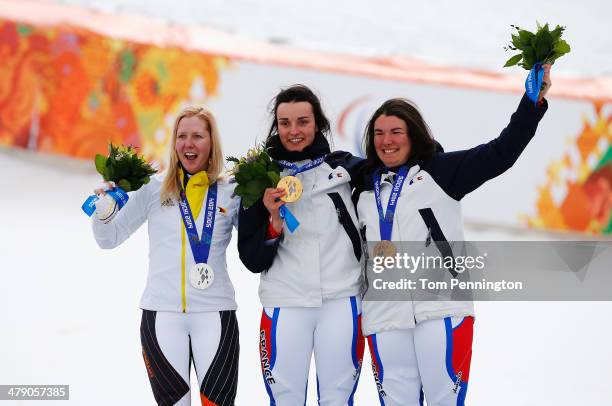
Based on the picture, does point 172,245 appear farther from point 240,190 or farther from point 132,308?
point 132,308

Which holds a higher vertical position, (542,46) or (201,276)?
(542,46)

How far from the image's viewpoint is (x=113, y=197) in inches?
133

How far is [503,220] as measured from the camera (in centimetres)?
853

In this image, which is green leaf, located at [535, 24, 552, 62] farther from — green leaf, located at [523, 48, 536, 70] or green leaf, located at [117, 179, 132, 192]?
green leaf, located at [117, 179, 132, 192]

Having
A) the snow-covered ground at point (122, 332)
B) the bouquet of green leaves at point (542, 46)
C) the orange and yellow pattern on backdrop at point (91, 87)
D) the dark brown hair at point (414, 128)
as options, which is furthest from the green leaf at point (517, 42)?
the orange and yellow pattern on backdrop at point (91, 87)

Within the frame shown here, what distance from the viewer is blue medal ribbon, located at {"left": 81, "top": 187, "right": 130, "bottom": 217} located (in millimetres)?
3385

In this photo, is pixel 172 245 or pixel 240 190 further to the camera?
pixel 172 245

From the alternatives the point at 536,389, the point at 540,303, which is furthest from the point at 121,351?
the point at 540,303

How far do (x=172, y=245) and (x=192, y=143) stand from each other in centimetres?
43

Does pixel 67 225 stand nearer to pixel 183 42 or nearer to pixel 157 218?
pixel 183 42

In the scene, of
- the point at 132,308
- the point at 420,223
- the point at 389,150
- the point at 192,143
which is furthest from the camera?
the point at 132,308

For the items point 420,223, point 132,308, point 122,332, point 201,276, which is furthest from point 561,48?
point 132,308

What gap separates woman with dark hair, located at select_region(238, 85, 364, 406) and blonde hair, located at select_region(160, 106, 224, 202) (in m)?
0.28

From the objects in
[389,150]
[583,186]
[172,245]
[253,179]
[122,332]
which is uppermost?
[583,186]
